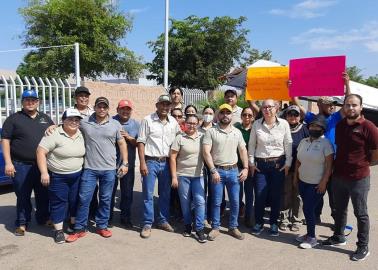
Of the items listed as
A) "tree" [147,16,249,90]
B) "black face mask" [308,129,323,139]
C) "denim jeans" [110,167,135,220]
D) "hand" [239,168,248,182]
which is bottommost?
"denim jeans" [110,167,135,220]

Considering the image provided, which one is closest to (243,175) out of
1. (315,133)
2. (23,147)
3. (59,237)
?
(315,133)

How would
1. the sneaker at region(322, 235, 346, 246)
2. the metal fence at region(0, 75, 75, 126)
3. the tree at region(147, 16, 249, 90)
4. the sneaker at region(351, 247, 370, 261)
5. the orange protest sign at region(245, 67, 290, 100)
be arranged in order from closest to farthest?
the sneaker at region(351, 247, 370, 261) < the sneaker at region(322, 235, 346, 246) < the orange protest sign at region(245, 67, 290, 100) < the metal fence at region(0, 75, 75, 126) < the tree at region(147, 16, 249, 90)

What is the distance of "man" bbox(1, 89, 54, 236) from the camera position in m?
4.40

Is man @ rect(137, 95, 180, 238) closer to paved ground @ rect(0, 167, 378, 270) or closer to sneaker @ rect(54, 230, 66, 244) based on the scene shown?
paved ground @ rect(0, 167, 378, 270)

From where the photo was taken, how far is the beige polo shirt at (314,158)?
→ 416 centimetres

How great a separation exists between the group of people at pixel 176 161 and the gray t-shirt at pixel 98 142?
0.5 inches

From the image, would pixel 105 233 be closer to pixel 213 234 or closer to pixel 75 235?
pixel 75 235

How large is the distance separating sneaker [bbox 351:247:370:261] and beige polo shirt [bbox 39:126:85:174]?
10.8 feet

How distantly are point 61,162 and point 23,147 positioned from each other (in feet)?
1.93

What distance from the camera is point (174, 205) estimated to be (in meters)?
A: 5.32

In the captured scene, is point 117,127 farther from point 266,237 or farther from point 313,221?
point 313,221

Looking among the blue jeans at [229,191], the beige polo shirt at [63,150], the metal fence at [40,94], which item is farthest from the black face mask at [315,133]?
the metal fence at [40,94]

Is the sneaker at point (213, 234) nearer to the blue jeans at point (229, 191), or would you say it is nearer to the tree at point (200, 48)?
the blue jeans at point (229, 191)

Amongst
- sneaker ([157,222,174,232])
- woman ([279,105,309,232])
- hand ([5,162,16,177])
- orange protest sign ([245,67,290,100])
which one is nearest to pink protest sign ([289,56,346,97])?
orange protest sign ([245,67,290,100])
